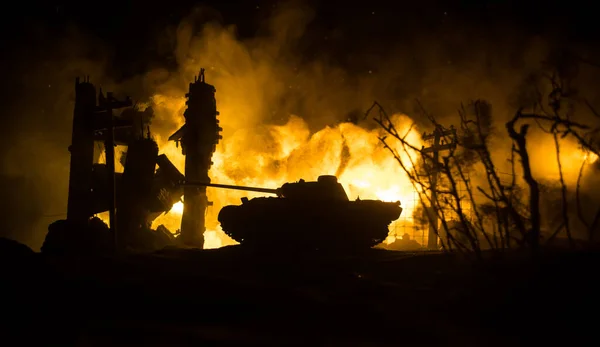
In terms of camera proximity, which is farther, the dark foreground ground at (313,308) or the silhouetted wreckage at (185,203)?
the silhouetted wreckage at (185,203)

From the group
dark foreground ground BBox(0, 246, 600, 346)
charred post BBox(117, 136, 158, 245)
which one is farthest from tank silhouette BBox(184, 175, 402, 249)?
charred post BBox(117, 136, 158, 245)

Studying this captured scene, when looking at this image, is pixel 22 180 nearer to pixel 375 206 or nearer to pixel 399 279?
pixel 375 206

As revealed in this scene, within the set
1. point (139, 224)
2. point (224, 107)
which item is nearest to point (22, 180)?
point (224, 107)

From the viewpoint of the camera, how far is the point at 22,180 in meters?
30.5

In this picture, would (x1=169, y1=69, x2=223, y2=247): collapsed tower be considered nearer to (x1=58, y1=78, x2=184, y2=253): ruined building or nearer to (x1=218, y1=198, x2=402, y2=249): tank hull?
(x1=58, y1=78, x2=184, y2=253): ruined building

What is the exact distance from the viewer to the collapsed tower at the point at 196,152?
720 inches

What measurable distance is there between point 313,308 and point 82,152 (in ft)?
46.1

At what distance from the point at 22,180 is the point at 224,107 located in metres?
14.5

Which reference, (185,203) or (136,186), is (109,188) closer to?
(185,203)

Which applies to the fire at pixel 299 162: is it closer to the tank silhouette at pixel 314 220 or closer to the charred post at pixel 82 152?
the charred post at pixel 82 152

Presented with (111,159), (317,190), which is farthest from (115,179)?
(317,190)

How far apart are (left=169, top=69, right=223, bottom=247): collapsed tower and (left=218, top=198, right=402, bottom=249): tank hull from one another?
6786 millimetres

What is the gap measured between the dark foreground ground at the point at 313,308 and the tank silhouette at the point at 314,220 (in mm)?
3932

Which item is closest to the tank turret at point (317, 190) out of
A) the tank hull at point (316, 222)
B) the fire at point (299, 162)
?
the tank hull at point (316, 222)
